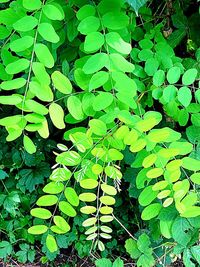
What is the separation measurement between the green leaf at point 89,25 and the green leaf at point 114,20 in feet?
0.07

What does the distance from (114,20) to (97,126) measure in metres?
0.28

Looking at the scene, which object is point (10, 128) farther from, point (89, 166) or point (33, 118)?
point (89, 166)

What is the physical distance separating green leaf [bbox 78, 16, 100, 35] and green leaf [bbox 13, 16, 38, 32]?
0.12m

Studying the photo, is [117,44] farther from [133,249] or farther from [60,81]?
[133,249]

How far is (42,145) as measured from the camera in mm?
2041

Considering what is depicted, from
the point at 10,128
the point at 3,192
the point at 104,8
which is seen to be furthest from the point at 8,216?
the point at 104,8

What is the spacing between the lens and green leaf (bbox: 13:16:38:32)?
1.13 metres

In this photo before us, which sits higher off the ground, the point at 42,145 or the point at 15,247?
the point at 42,145

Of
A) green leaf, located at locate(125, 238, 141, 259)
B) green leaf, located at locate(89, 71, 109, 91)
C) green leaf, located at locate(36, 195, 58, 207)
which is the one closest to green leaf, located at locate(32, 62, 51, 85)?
green leaf, located at locate(89, 71, 109, 91)

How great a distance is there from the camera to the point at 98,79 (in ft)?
3.74

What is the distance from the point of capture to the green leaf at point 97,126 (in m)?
1.16

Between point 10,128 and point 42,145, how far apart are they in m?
0.91

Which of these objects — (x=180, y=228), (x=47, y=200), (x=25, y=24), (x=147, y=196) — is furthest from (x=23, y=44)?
(x=180, y=228)

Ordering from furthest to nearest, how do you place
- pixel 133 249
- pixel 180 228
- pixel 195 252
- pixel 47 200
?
pixel 133 249 < pixel 195 252 < pixel 180 228 < pixel 47 200
